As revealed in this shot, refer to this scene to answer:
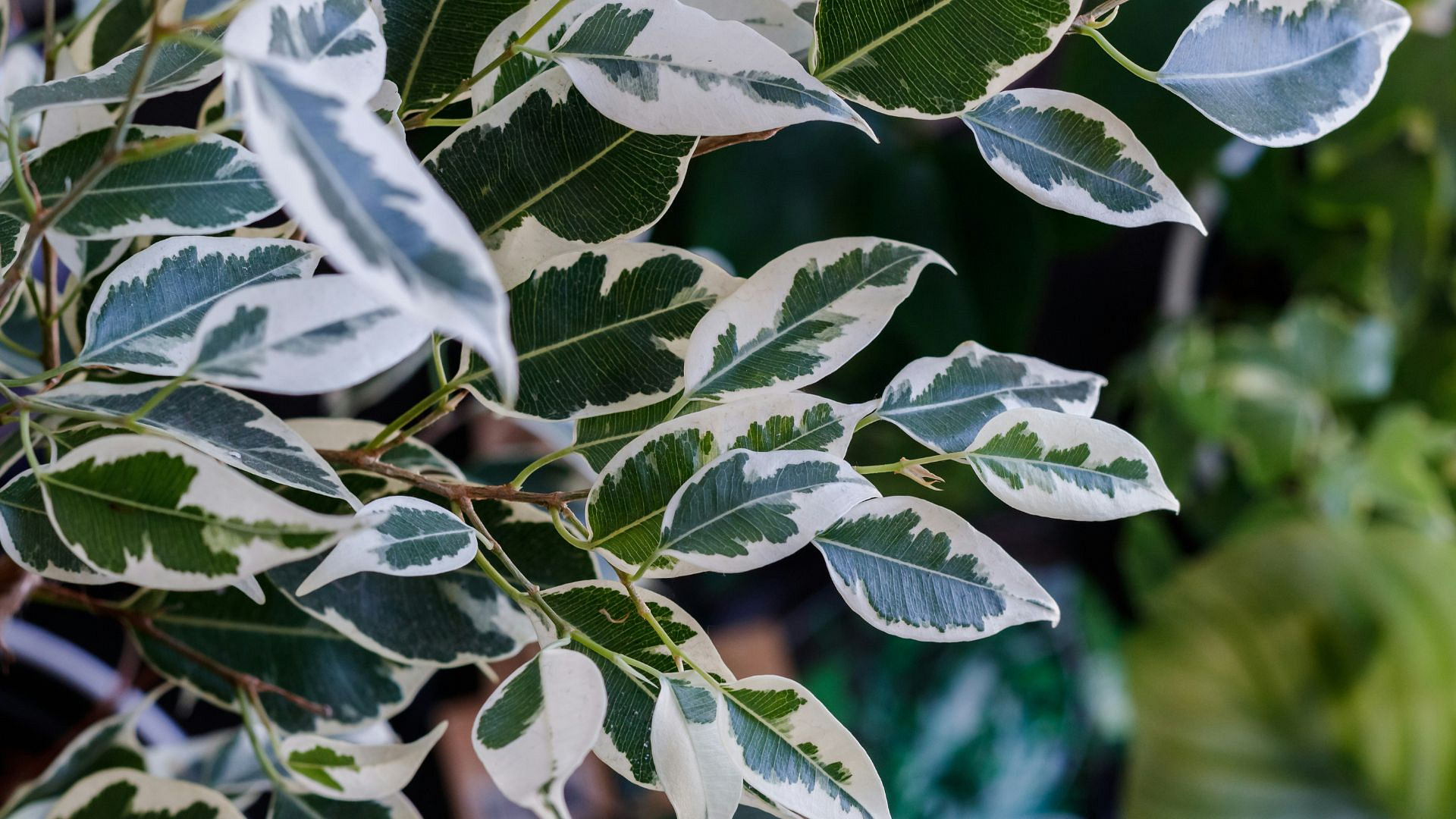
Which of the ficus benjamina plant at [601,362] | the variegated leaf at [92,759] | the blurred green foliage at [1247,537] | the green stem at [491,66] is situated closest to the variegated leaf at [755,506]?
the ficus benjamina plant at [601,362]

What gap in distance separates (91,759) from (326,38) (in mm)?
287

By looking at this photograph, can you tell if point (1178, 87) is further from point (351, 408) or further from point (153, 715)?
point (153, 715)

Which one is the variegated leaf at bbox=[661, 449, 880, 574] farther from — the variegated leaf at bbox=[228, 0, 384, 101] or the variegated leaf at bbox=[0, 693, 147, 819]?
the variegated leaf at bbox=[0, 693, 147, 819]

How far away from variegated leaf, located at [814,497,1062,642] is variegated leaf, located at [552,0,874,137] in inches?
3.7

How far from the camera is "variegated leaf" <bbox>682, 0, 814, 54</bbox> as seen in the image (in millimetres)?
264

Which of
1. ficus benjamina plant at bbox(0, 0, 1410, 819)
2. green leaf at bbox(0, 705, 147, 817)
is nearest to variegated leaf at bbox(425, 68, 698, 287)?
ficus benjamina plant at bbox(0, 0, 1410, 819)

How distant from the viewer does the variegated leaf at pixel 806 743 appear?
0.22 meters

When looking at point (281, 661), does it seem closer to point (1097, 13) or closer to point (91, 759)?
point (91, 759)

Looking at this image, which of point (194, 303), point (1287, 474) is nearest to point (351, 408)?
point (194, 303)

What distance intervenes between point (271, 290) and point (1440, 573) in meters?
1.12

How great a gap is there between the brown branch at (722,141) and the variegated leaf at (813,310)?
0.10 ft

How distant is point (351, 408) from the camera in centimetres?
54

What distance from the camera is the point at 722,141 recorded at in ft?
0.87

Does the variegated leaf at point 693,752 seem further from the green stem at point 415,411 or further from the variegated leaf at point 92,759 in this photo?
the variegated leaf at point 92,759
